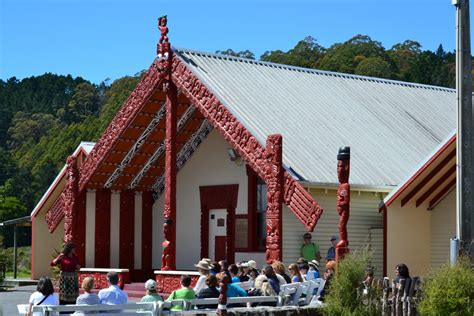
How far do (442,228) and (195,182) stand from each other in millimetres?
8761

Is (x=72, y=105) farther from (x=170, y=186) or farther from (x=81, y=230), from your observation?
(x=170, y=186)

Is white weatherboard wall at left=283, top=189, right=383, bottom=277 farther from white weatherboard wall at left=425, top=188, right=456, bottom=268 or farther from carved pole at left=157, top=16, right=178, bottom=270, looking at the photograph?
carved pole at left=157, top=16, right=178, bottom=270

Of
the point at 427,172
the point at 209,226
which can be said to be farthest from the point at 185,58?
the point at 427,172

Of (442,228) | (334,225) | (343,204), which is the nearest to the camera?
(343,204)

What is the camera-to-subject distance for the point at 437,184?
2502cm

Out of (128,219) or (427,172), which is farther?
(128,219)

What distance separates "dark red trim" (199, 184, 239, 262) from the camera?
96.3 feet

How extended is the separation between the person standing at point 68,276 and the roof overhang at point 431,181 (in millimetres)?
9138

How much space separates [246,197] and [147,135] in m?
3.83

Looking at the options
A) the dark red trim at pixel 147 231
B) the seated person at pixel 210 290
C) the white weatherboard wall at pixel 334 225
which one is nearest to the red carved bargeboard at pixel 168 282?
the white weatherboard wall at pixel 334 225

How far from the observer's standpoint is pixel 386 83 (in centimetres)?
3378

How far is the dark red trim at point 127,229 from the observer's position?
32250mm

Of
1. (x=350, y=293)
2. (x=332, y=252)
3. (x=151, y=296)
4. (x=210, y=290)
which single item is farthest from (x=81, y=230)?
(x=350, y=293)

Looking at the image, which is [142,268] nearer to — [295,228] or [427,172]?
[295,228]
